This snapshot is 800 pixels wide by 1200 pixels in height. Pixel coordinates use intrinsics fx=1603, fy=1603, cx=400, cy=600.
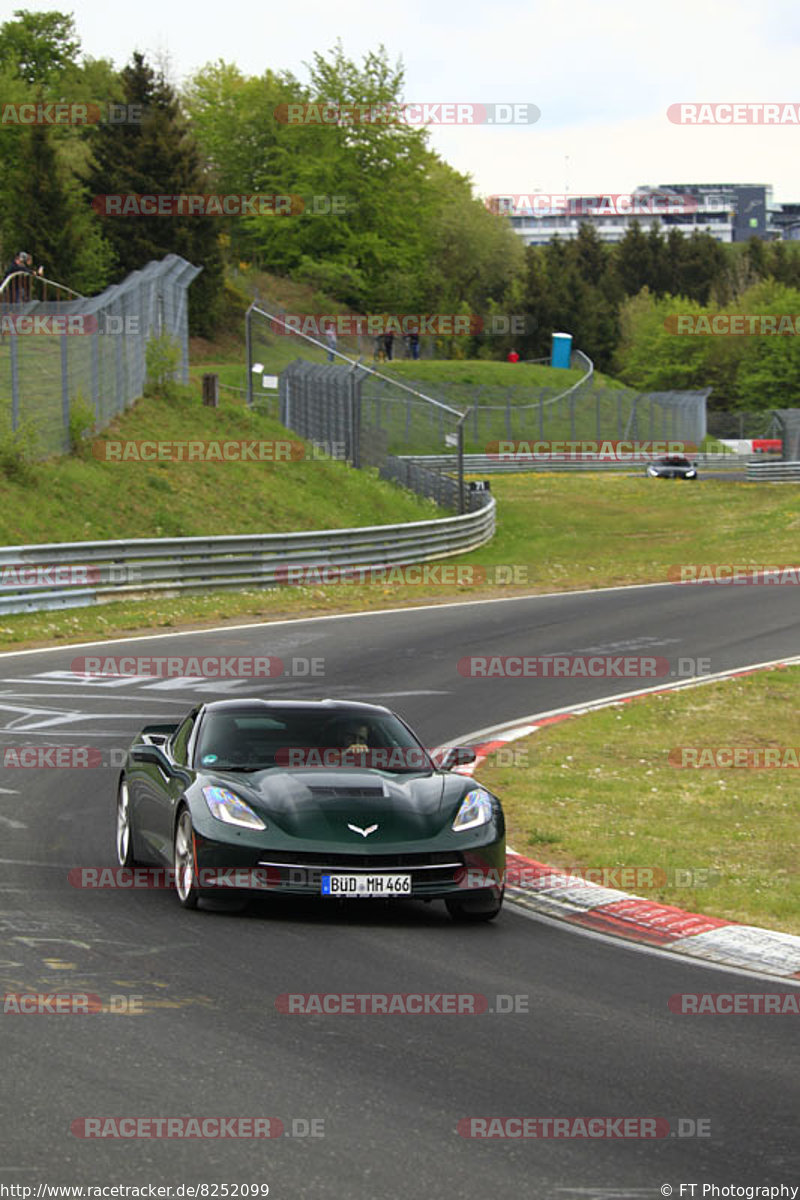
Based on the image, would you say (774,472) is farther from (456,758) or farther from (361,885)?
(361,885)

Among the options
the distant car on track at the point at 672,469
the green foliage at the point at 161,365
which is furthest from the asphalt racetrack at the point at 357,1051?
the distant car on track at the point at 672,469

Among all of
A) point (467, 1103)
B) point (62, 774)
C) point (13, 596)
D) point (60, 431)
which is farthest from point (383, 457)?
point (467, 1103)

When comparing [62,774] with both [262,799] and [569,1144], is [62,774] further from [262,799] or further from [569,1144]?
[569,1144]

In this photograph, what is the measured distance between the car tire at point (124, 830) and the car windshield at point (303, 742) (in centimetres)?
80

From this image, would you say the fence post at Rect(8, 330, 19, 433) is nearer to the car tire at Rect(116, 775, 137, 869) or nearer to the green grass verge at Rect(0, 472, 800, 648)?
the green grass verge at Rect(0, 472, 800, 648)

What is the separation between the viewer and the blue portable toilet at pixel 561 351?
100375 millimetres

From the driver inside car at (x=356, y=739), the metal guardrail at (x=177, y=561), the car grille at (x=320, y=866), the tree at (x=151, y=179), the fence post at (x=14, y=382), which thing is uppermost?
the tree at (x=151, y=179)

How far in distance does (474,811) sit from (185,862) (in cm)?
167

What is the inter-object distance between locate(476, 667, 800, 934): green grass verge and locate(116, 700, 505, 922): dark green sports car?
146 centimetres

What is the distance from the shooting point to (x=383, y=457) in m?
43.8

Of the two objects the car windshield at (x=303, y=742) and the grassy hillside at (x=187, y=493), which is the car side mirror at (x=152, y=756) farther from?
the grassy hillside at (x=187, y=493)

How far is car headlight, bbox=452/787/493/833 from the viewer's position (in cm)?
911

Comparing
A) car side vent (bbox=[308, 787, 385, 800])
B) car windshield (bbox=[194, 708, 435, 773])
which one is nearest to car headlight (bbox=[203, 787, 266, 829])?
car side vent (bbox=[308, 787, 385, 800])

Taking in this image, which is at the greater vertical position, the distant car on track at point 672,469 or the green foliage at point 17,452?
the green foliage at point 17,452
